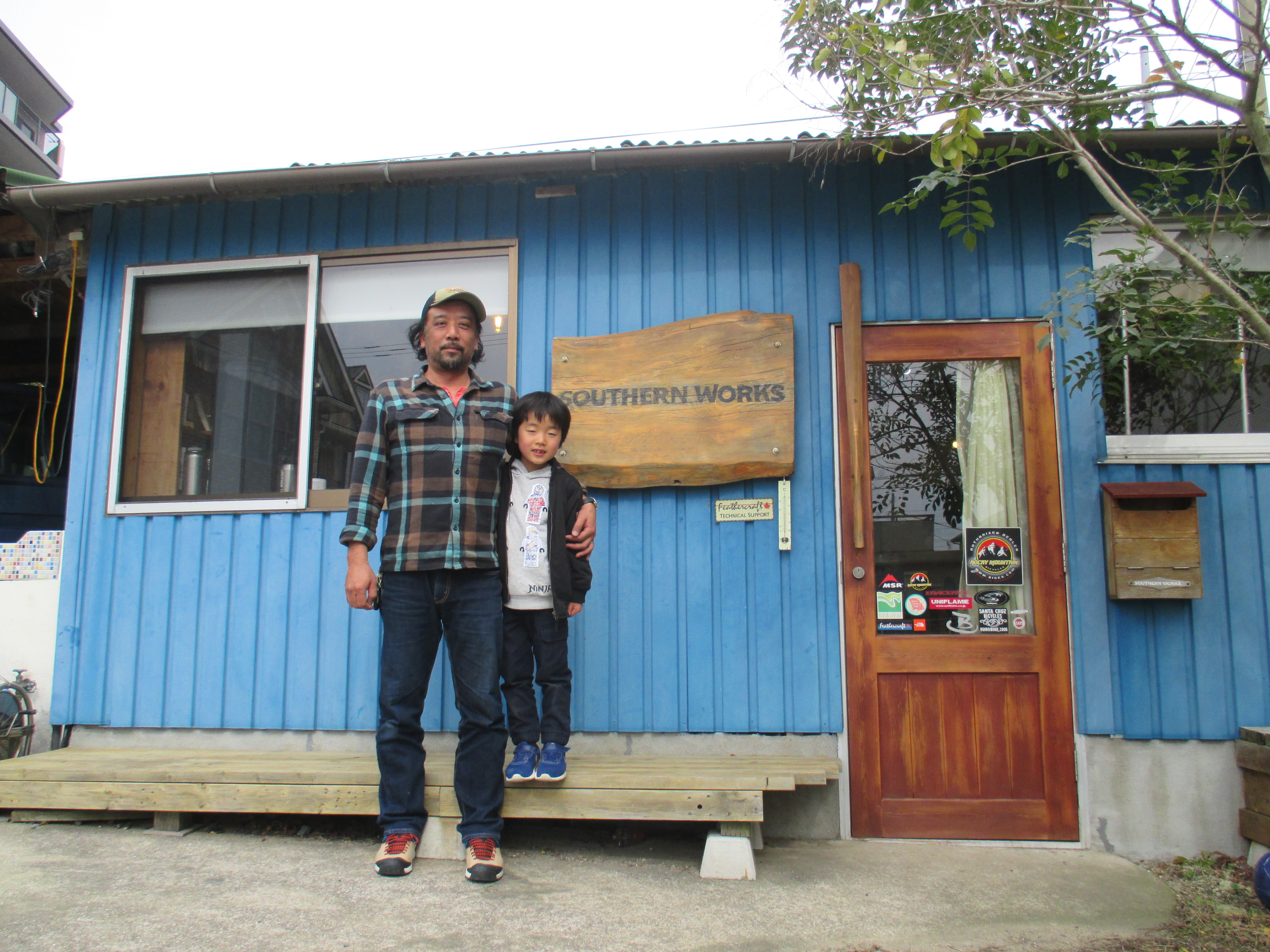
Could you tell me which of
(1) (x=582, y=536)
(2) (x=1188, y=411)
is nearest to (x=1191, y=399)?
(2) (x=1188, y=411)

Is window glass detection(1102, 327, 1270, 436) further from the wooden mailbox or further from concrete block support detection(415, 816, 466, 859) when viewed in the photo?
concrete block support detection(415, 816, 466, 859)

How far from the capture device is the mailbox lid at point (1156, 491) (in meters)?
3.44

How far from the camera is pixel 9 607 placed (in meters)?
4.32

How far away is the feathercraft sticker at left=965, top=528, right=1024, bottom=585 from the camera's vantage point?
3662 mm

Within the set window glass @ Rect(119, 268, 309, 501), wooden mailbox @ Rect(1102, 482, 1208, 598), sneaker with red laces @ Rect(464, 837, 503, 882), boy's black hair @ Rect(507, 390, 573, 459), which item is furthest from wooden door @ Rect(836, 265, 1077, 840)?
window glass @ Rect(119, 268, 309, 501)

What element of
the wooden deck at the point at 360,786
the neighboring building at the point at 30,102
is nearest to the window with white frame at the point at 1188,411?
the wooden deck at the point at 360,786

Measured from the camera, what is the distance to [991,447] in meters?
3.77

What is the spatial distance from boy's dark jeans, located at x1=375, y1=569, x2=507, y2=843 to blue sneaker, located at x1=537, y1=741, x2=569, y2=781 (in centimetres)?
18

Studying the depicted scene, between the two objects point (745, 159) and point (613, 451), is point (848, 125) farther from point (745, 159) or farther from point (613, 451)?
point (613, 451)

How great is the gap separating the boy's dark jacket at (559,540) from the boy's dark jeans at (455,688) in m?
0.20

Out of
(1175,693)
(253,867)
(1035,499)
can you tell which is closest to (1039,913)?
(1175,693)

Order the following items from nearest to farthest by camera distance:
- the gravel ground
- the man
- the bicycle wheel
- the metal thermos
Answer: the gravel ground
the man
the bicycle wheel
the metal thermos

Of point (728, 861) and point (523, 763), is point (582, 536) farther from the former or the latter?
point (728, 861)

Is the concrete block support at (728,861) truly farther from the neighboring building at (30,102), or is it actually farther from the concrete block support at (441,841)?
the neighboring building at (30,102)
